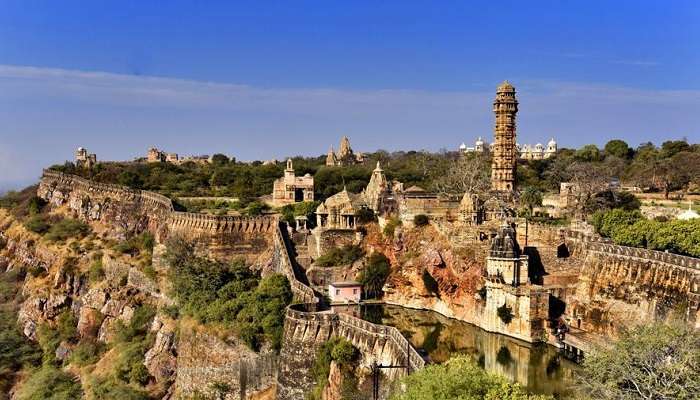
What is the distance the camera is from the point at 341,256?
142ft

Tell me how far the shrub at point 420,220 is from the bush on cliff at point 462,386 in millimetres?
26208

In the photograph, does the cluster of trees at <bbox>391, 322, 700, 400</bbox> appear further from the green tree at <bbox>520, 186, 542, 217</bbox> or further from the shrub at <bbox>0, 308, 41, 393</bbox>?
the shrub at <bbox>0, 308, 41, 393</bbox>

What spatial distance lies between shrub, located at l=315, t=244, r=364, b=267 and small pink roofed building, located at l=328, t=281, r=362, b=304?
231 centimetres

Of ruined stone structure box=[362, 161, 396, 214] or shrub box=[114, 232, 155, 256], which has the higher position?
ruined stone structure box=[362, 161, 396, 214]

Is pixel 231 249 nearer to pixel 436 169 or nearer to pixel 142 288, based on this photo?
pixel 142 288

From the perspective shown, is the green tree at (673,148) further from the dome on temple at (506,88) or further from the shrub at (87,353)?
the shrub at (87,353)

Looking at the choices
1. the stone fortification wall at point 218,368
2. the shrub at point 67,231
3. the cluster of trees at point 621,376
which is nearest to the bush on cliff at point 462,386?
the cluster of trees at point 621,376

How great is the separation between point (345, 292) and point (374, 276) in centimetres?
298

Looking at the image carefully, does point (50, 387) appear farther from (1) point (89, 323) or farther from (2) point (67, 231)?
(2) point (67, 231)

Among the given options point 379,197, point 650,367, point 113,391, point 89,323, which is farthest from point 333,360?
point 89,323

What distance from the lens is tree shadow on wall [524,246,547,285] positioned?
127 ft

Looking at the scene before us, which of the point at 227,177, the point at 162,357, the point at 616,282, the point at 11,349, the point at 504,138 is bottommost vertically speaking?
the point at 11,349

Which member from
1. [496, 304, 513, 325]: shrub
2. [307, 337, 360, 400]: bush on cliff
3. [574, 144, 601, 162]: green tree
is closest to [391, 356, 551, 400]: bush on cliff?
[307, 337, 360, 400]: bush on cliff

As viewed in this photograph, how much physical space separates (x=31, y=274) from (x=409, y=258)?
31452mm
